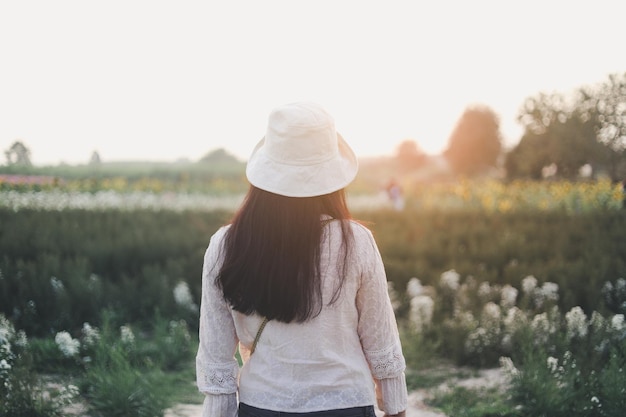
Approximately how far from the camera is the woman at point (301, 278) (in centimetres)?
196

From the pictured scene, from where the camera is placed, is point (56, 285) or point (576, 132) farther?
point (576, 132)

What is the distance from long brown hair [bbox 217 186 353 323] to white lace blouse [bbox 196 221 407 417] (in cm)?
4

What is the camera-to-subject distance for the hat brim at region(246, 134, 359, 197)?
1.96m

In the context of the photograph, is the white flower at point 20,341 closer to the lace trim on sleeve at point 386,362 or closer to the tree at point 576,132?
the lace trim on sleeve at point 386,362

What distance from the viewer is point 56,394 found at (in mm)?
4477

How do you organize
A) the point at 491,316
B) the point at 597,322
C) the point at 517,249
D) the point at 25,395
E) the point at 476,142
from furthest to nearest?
the point at 476,142 → the point at 517,249 → the point at 491,316 → the point at 597,322 → the point at 25,395

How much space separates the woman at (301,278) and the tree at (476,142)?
58.5 meters

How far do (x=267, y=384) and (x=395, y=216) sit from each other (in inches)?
484

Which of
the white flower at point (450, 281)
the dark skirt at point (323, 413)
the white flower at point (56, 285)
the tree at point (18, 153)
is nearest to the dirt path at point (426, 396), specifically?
the white flower at point (450, 281)

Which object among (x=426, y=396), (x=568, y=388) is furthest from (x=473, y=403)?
(x=568, y=388)

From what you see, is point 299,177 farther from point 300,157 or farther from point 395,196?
point 395,196

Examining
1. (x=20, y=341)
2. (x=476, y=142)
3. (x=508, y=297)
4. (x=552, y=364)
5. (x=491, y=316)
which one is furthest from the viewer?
(x=476, y=142)

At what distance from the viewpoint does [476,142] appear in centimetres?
5856

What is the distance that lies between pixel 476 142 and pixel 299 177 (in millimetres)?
58875
